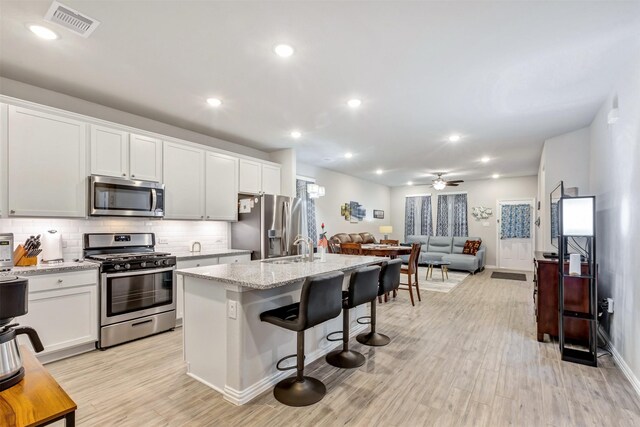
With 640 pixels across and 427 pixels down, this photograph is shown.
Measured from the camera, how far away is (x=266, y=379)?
248 centimetres

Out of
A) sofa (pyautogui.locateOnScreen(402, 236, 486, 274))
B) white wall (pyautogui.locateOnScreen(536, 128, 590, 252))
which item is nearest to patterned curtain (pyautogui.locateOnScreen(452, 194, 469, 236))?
sofa (pyautogui.locateOnScreen(402, 236, 486, 274))

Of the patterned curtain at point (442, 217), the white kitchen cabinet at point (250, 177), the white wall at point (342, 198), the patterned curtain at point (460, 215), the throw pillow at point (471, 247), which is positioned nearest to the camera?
the white kitchen cabinet at point (250, 177)

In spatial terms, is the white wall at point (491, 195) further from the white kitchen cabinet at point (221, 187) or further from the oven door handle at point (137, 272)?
the oven door handle at point (137, 272)

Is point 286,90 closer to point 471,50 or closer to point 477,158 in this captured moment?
point 471,50

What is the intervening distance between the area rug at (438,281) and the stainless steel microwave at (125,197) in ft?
15.1

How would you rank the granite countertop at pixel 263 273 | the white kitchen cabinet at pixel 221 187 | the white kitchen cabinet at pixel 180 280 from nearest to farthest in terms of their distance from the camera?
the granite countertop at pixel 263 273
the white kitchen cabinet at pixel 180 280
the white kitchen cabinet at pixel 221 187

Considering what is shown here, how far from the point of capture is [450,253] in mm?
9336

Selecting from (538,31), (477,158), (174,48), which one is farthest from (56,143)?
(477,158)

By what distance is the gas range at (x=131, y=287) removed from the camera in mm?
3238

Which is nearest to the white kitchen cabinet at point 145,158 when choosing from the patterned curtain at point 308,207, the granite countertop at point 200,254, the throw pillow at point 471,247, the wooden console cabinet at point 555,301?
the granite countertop at point 200,254

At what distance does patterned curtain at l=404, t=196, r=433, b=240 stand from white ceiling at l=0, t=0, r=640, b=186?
19.6 feet

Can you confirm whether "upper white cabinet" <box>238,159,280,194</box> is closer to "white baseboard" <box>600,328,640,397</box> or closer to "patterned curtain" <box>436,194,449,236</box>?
"white baseboard" <box>600,328,640,397</box>

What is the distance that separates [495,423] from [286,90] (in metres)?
3.33

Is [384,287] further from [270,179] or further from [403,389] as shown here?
[270,179]
